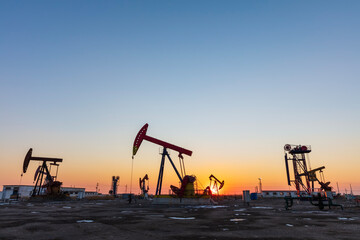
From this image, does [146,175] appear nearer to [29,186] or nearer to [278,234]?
[29,186]

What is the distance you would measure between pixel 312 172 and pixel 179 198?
40.8 meters

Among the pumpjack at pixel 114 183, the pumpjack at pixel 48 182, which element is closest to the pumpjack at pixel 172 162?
the pumpjack at pixel 48 182

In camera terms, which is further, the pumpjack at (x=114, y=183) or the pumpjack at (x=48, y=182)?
the pumpjack at (x=114, y=183)

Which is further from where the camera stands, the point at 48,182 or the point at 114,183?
the point at 114,183

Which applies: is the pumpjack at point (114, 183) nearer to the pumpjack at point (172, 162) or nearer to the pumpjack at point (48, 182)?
the pumpjack at point (48, 182)

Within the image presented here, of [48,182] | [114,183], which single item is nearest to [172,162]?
[48,182]

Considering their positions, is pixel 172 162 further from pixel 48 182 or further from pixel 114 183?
pixel 114 183

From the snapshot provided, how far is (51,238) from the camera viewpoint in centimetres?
637

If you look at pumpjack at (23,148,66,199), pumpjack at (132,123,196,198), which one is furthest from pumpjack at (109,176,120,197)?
pumpjack at (132,123,196,198)

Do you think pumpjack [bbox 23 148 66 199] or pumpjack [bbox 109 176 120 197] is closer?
pumpjack [bbox 23 148 66 199]

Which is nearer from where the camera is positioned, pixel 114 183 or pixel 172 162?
pixel 172 162

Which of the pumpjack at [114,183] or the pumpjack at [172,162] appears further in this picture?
the pumpjack at [114,183]

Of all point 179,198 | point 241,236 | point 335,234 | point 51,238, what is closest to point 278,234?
point 241,236

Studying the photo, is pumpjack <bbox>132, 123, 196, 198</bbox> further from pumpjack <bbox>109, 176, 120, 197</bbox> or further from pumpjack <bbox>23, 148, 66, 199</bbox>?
pumpjack <bbox>109, 176, 120, 197</bbox>
